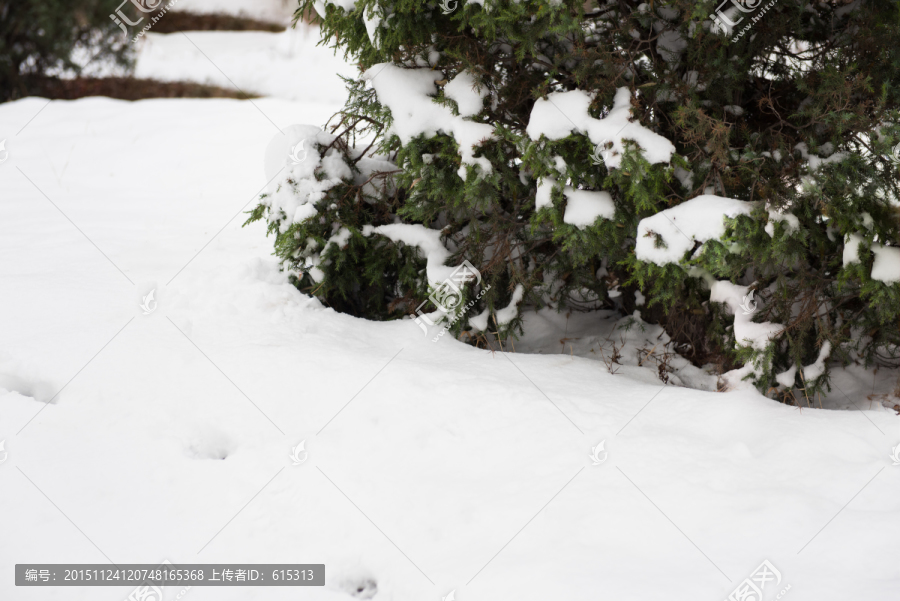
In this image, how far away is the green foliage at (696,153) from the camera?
277cm

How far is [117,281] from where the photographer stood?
405 cm

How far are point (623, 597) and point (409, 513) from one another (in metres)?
0.85

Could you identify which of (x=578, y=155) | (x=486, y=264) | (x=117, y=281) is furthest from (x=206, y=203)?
(x=578, y=155)

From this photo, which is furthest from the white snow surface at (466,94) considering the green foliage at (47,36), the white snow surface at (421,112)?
Result: the green foliage at (47,36)

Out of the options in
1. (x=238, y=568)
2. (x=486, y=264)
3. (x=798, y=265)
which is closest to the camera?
(x=238, y=568)

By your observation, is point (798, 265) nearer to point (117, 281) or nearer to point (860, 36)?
point (860, 36)

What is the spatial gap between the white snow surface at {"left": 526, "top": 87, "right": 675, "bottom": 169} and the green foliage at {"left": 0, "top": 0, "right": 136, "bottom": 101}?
31.4ft
